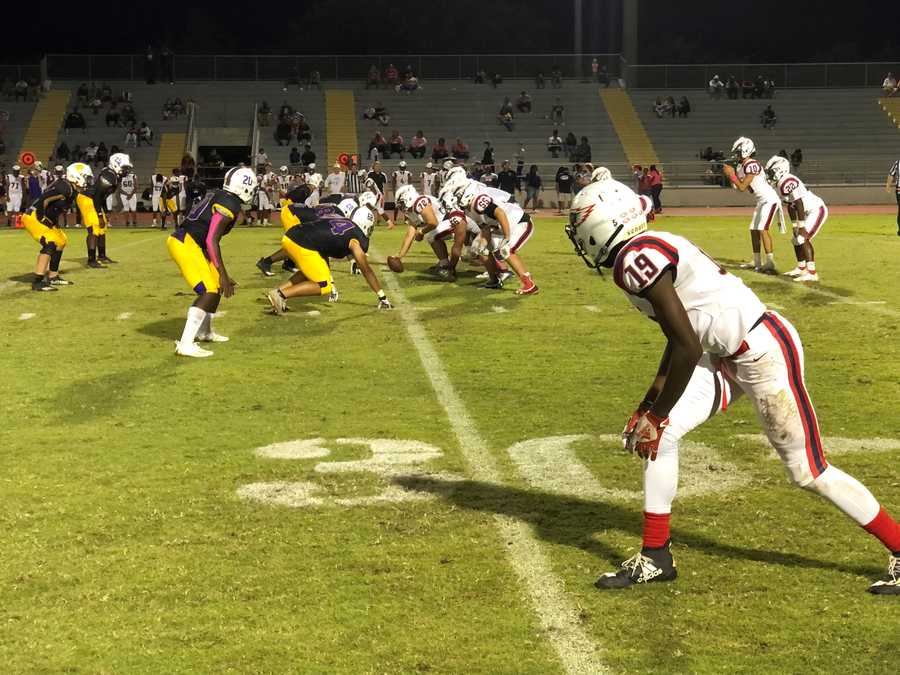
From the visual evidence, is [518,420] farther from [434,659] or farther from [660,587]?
[434,659]

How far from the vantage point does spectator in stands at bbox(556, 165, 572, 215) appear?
35094 mm

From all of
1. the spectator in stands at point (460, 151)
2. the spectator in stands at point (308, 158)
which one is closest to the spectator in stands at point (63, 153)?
the spectator in stands at point (308, 158)

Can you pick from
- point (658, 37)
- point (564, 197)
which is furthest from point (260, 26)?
point (564, 197)

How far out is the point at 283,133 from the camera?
40375 millimetres

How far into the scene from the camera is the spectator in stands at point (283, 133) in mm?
40406

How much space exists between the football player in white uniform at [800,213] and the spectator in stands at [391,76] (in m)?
31.7

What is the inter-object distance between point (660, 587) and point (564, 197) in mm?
32390

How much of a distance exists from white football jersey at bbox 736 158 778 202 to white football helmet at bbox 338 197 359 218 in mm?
5677

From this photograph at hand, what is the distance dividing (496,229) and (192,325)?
556 centimetres

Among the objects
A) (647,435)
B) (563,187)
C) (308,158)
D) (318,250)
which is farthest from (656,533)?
(308,158)

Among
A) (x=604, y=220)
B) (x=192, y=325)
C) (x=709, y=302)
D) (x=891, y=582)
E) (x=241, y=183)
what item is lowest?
(x=192, y=325)

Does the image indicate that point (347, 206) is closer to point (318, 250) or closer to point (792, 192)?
point (318, 250)

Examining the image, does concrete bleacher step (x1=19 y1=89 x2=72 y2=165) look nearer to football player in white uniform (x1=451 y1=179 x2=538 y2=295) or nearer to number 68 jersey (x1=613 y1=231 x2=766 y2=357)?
football player in white uniform (x1=451 y1=179 x2=538 y2=295)

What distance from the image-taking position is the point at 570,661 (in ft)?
12.0
